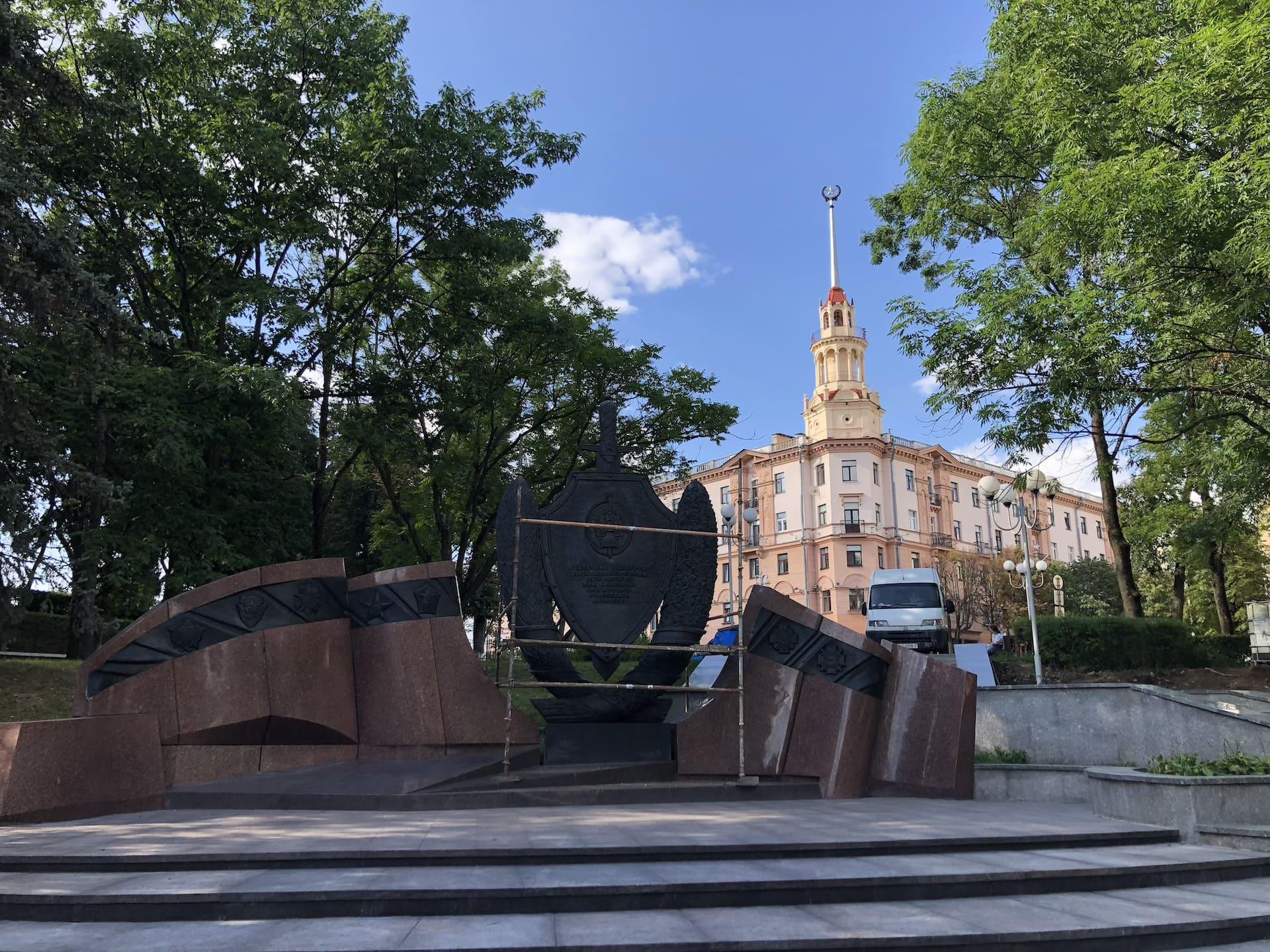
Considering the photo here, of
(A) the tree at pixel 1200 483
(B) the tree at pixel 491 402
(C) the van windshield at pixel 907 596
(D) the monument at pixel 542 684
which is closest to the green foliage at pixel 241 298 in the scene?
(B) the tree at pixel 491 402

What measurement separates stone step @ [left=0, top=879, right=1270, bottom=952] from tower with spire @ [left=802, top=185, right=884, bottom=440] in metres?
57.0

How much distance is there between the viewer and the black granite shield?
33.0ft

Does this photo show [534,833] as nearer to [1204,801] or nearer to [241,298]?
[1204,801]

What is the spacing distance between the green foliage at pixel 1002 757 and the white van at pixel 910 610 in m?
11.0

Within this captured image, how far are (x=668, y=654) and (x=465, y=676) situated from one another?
7.84ft

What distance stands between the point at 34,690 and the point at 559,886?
1009 centimetres

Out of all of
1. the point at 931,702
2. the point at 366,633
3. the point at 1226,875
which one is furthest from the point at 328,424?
the point at 1226,875

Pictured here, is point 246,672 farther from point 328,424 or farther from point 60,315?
point 328,424

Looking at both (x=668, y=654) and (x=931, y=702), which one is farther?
(x=668, y=654)

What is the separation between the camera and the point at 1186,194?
11.5m

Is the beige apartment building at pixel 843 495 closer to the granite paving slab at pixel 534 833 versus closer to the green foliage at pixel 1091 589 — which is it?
the green foliage at pixel 1091 589

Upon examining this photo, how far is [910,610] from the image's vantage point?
22906 millimetres

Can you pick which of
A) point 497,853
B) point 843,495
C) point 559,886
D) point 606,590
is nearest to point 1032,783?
point 606,590

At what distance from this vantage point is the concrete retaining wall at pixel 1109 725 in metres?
9.61
